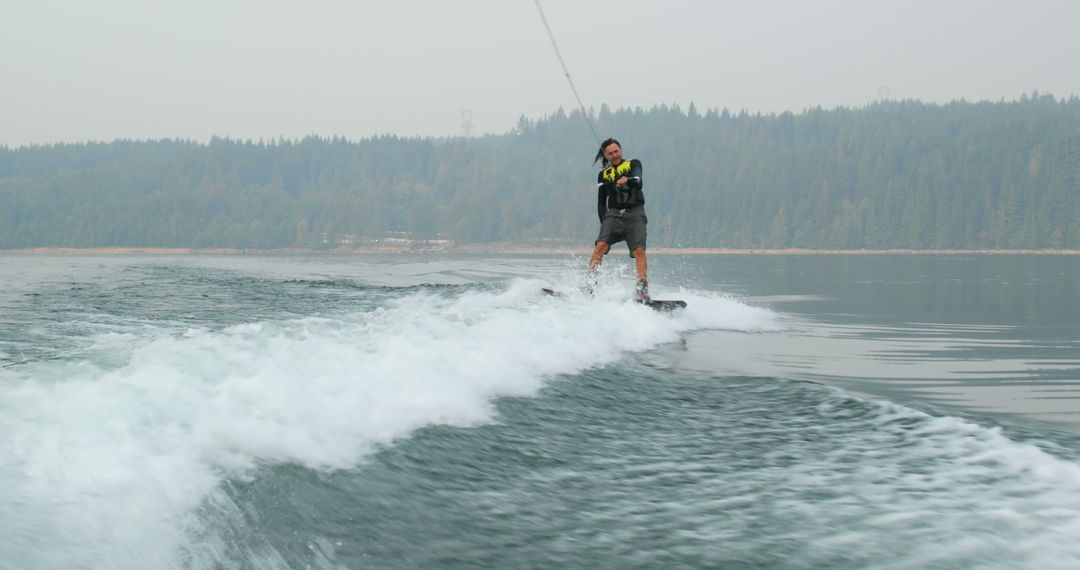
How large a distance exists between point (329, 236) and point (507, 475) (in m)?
159

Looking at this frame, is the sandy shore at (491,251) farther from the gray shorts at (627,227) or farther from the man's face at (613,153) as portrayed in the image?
the man's face at (613,153)

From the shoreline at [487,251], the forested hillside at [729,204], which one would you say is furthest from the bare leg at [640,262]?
the forested hillside at [729,204]

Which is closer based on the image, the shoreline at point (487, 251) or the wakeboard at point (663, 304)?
the wakeboard at point (663, 304)

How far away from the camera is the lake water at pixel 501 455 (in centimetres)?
327

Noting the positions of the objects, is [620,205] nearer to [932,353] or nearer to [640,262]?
[640,262]

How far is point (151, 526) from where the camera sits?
3.14 meters

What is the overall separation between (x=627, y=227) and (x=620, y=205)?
0.36m

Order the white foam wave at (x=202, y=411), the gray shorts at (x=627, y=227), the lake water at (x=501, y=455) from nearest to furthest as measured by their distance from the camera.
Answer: the white foam wave at (x=202, y=411), the lake water at (x=501, y=455), the gray shorts at (x=627, y=227)

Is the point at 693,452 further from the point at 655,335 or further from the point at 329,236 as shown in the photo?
the point at 329,236

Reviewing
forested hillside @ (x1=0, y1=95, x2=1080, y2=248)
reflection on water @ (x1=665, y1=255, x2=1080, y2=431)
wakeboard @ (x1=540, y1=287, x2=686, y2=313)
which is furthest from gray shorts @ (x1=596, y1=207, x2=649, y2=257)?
forested hillside @ (x1=0, y1=95, x2=1080, y2=248)

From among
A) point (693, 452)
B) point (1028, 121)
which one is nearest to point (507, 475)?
point (693, 452)

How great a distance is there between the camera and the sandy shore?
125250 mm

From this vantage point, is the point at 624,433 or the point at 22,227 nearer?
the point at 624,433

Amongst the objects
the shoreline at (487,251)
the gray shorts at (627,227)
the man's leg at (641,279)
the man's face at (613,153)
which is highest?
the man's face at (613,153)
